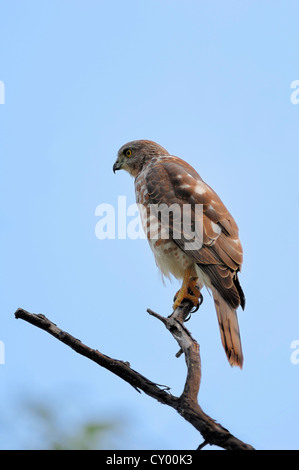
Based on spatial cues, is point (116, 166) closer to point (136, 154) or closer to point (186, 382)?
point (136, 154)

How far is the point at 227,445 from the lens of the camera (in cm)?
252

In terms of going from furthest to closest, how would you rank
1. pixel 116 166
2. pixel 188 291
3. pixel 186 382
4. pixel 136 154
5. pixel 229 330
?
pixel 116 166
pixel 136 154
pixel 188 291
pixel 229 330
pixel 186 382

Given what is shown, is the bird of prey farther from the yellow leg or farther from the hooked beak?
the hooked beak

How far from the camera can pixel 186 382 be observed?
10.0 ft

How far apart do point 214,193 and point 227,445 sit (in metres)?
2.91

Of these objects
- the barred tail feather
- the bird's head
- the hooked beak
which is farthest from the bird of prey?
the hooked beak

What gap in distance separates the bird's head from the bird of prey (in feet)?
1.43

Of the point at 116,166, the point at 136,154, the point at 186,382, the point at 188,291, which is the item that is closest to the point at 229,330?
the point at 188,291

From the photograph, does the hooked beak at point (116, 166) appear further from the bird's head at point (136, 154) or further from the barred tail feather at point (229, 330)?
the barred tail feather at point (229, 330)

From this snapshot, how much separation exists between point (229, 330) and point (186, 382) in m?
1.14

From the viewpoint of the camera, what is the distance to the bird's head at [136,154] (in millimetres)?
6027

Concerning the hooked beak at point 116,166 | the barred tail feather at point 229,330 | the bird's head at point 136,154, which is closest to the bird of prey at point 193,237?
the barred tail feather at point 229,330
